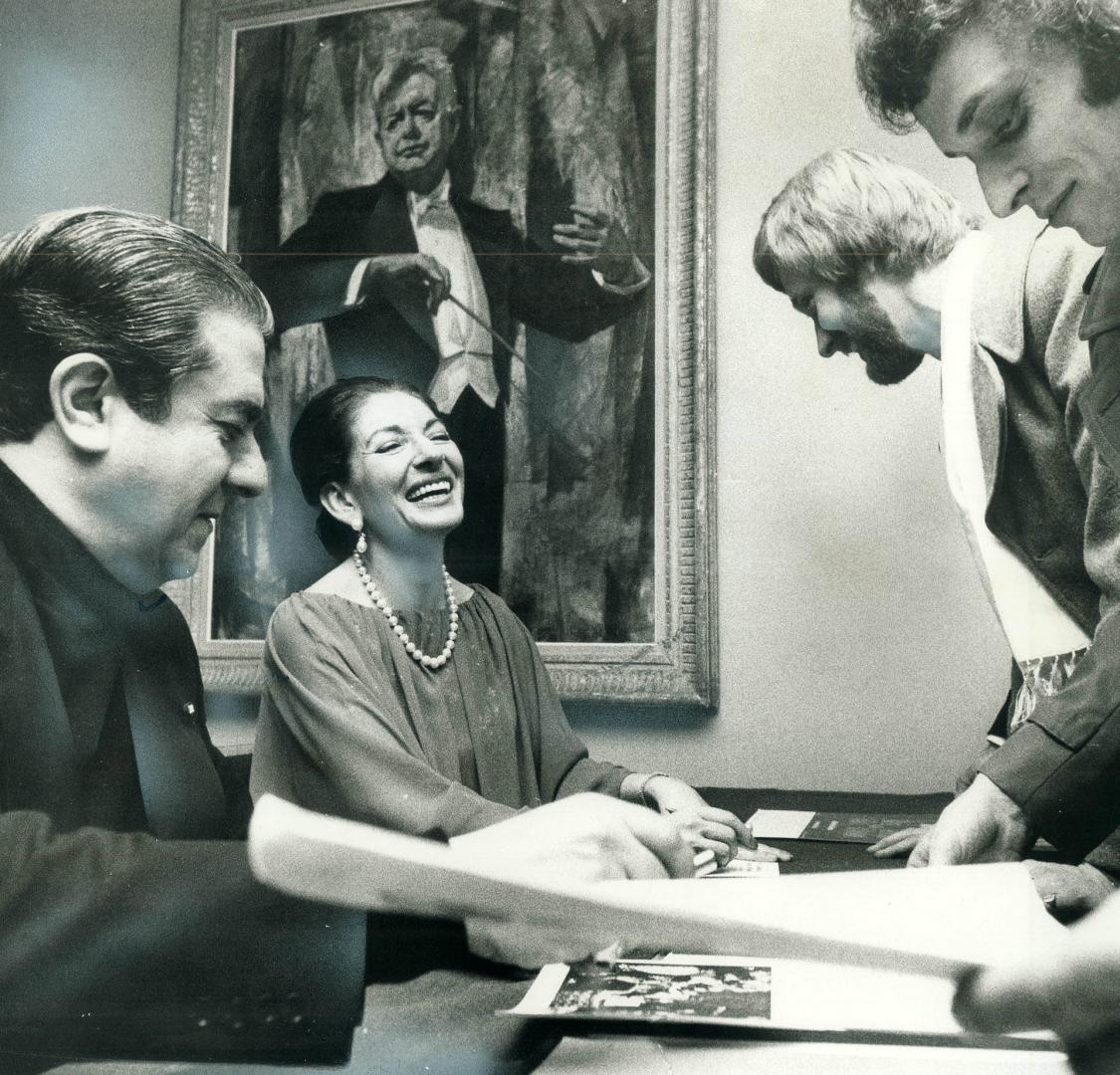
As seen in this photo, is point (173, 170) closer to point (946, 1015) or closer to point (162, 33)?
point (162, 33)

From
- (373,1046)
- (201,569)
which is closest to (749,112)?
(201,569)

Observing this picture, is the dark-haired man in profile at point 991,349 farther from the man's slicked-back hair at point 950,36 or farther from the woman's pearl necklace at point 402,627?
the woman's pearl necklace at point 402,627

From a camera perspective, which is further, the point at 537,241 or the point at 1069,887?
the point at 537,241

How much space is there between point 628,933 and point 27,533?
0.67 m

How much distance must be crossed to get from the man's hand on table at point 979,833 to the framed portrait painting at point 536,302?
24cm

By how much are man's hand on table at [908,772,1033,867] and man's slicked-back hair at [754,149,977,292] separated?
48cm

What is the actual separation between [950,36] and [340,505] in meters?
0.70

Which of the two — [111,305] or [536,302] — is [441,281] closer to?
[536,302]

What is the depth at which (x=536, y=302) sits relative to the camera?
105 centimetres

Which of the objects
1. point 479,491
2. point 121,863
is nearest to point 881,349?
point 479,491

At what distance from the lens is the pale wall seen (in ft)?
3.23

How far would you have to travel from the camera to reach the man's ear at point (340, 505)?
1.02 m

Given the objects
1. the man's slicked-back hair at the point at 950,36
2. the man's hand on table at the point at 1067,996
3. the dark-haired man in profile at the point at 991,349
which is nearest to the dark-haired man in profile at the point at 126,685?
the man's hand on table at the point at 1067,996

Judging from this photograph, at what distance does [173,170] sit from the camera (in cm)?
110
